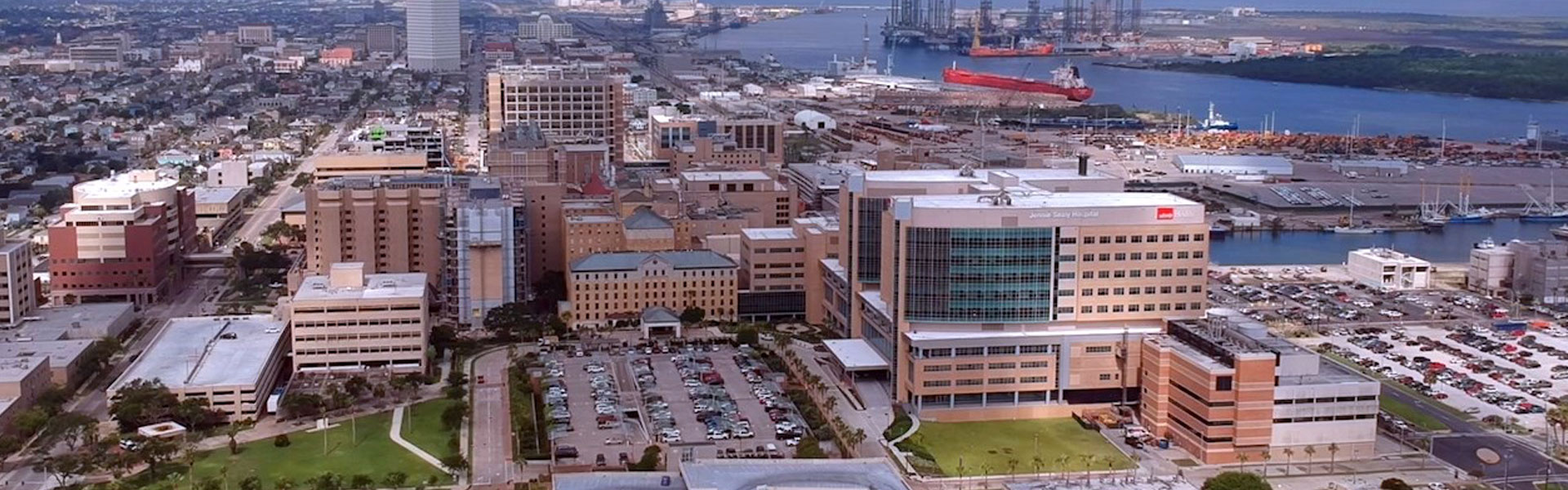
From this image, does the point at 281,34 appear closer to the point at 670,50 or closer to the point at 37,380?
the point at 670,50

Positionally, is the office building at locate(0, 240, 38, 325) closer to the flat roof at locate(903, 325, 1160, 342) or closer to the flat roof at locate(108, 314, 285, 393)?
the flat roof at locate(108, 314, 285, 393)

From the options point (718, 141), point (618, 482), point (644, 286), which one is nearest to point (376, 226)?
point (644, 286)

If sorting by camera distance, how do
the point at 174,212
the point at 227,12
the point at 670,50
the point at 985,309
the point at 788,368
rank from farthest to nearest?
the point at 227,12
the point at 670,50
the point at 174,212
the point at 788,368
the point at 985,309

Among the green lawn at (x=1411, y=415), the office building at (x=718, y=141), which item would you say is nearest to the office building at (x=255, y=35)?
the office building at (x=718, y=141)

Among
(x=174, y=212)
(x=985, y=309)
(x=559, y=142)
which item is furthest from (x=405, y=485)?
(x=559, y=142)

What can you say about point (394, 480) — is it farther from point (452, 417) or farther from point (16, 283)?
point (16, 283)

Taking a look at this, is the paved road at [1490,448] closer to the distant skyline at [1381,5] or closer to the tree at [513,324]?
the tree at [513,324]
